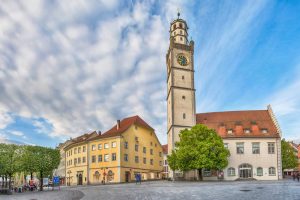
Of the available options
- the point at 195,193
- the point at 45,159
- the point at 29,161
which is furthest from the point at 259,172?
the point at 29,161

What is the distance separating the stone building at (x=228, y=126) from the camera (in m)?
65.2

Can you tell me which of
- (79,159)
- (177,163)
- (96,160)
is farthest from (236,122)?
(79,159)

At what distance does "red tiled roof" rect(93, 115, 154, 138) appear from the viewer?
241ft

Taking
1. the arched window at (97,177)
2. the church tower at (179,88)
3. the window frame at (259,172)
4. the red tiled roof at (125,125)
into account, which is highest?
the church tower at (179,88)

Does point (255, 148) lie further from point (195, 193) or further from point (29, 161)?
point (29, 161)

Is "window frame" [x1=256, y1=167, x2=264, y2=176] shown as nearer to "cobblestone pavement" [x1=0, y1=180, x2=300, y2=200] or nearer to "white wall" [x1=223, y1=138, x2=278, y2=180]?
"white wall" [x1=223, y1=138, x2=278, y2=180]

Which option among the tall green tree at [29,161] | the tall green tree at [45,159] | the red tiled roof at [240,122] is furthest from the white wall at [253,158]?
the tall green tree at [29,161]

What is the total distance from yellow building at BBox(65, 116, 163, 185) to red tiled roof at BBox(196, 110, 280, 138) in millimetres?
15831

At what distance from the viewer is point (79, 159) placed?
267ft

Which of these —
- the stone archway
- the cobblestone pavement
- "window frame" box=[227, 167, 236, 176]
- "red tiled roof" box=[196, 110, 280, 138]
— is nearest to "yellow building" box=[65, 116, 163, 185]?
"red tiled roof" box=[196, 110, 280, 138]

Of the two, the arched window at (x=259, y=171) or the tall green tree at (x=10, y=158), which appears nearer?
the tall green tree at (x=10, y=158)

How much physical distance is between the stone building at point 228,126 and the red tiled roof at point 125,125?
9.39m

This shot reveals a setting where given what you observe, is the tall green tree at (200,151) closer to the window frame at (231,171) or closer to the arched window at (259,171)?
the window frame at (231,171)

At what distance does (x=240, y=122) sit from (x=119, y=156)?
89.7ft
